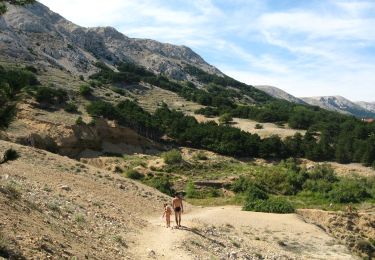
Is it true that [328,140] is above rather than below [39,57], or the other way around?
below

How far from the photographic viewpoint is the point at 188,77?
16750 centimetres

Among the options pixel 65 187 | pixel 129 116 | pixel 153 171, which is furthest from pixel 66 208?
pixel 129 116

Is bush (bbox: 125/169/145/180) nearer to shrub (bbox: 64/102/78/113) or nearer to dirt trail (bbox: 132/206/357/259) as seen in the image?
dirt trail (bbox: 132/206/357/259)

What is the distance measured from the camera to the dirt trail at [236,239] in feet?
55.7

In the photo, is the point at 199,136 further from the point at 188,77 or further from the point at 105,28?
the point at 105,28

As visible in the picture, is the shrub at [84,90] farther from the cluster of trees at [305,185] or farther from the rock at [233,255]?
the rock at [233,255]

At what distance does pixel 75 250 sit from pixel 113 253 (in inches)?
76.7

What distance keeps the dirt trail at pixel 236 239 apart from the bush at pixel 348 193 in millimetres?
16859

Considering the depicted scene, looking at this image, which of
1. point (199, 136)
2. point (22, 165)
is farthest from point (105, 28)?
point (22, 165)

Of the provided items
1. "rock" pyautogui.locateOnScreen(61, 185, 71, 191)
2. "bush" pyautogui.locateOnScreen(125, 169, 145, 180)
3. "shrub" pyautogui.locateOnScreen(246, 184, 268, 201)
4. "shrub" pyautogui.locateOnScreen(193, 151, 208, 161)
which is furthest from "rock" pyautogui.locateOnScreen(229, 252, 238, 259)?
"shrub" pyautogui.locateOnScreen(193, 151, 208, 161)

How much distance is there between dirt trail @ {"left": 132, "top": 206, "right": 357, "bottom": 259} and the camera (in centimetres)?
1698

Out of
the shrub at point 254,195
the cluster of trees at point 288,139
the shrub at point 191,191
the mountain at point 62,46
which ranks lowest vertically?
the shrub at point 191,191

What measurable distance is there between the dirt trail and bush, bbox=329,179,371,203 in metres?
16.9

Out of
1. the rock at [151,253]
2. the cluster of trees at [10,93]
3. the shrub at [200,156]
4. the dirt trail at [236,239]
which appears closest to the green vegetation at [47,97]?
the shrub at [200,156]
